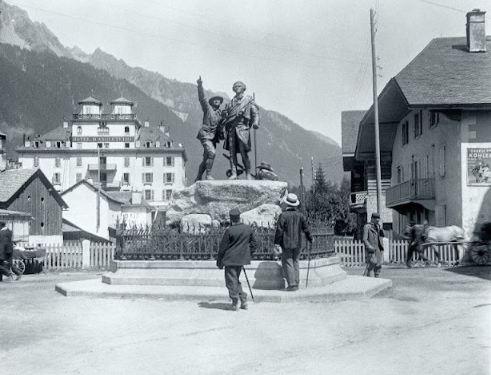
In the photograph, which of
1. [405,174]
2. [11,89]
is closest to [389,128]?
[405,174]

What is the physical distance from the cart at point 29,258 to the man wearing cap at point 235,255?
14.1m

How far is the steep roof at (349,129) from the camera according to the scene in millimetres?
51784

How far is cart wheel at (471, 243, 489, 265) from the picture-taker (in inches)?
946

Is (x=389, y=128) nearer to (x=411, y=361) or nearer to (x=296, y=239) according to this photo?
(x=296, y=239)

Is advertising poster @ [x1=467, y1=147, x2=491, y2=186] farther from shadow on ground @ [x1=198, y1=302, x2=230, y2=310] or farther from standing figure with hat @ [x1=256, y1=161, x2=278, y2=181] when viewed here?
shadow on ground @ [x1=198, y1=302, x2=230, y2=310]

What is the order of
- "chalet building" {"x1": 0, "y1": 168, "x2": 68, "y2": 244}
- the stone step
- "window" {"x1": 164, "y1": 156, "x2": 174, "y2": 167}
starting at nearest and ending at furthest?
the stone step, "chalet building" {"x1": 0, "y1": 168, "x2": 68, "y2": 244}, "window" {"x1": 164, "y1": 156, "x2": 174, "y2": 167}

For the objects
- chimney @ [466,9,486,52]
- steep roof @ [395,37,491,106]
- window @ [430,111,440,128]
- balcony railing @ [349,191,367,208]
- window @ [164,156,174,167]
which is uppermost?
window @ [164,156,174,167]

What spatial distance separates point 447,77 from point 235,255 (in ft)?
64.5

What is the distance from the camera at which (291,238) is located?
38.4 feet

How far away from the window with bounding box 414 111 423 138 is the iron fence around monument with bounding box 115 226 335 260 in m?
19.6

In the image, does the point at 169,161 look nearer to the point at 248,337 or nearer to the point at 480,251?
the point at 480,251

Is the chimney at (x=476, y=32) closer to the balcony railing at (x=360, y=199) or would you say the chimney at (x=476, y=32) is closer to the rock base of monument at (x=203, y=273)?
the balcony railing at (x=360, y=199)

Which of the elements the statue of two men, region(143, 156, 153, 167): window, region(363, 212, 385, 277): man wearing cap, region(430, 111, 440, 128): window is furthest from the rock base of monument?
region(143, 156, 153, 167): window

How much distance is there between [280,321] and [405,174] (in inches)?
1126
